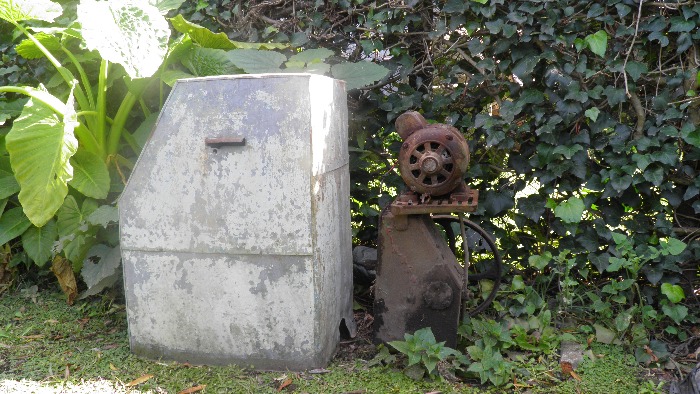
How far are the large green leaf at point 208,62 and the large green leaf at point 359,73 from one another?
49cm

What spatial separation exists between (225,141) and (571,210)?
158cm

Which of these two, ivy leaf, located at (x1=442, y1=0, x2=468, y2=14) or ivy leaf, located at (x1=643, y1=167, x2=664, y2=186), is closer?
ivy leaf, located at (x1=643, y1=167, x2=664, y2=186)

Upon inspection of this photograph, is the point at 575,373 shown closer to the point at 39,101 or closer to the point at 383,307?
the point at 383,307

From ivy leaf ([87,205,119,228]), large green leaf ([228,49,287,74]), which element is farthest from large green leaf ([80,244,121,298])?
large green leaf ([228,49,287,74])

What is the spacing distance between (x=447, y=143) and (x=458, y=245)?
40.8 inches

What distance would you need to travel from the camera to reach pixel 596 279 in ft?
9.43

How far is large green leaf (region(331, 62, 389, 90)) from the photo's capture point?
272cm

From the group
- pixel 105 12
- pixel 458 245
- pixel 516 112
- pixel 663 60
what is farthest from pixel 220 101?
pixel 663 60

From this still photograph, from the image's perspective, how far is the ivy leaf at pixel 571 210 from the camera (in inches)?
104

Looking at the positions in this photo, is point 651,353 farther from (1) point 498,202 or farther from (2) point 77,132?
(2) point 77,132

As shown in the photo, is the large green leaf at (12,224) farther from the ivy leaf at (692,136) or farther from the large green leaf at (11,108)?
the ivy leaf at (692,136)

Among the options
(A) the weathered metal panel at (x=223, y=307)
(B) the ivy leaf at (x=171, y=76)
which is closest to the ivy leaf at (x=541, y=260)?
(A) the weathered metal panel at (x=223, y=307)

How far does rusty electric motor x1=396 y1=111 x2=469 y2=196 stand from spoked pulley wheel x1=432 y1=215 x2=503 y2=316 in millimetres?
292

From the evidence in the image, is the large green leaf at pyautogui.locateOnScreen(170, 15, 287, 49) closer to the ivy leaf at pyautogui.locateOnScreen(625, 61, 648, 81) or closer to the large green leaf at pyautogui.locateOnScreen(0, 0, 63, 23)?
Answer: the large green leaf at pyautogui.locateOnScreen(0, 0, 63, 23)
